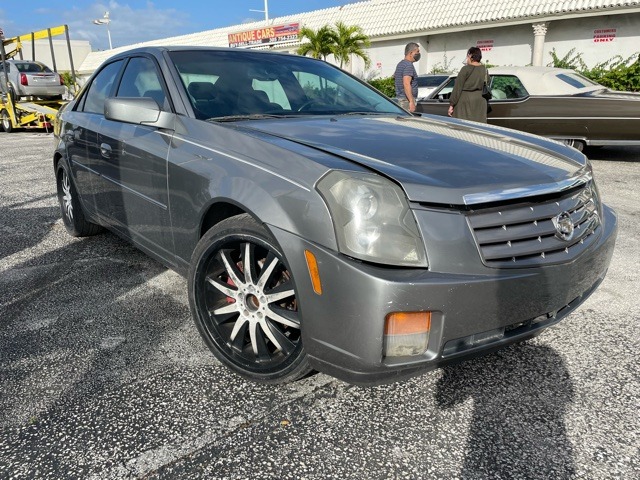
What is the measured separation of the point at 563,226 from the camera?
2.14m

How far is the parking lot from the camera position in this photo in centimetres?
189

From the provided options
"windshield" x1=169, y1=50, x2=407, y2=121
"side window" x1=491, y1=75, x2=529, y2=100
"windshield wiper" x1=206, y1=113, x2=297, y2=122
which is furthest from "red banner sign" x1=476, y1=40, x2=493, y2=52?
"windshield wiper" x1=206, y1=113, x2=297, y2=122

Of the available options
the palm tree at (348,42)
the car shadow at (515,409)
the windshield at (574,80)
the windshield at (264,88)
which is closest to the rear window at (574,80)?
the windshield at (574,80)

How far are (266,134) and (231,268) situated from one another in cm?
63

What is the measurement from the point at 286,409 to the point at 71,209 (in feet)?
10.3

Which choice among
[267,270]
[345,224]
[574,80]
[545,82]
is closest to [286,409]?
[267,270]

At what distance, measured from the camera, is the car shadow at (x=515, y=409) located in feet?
6.17

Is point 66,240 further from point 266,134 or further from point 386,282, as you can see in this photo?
point 386,282

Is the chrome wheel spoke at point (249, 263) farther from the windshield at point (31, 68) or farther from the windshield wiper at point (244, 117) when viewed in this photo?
the windshield at point (31, 68)

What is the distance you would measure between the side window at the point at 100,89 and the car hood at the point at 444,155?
172cm

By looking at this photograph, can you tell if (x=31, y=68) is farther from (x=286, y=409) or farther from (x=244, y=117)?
(x=286, y=409)

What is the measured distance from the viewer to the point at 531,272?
6.57 feet

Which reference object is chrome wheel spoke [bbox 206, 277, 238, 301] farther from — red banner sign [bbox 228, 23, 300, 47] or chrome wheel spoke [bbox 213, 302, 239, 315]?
red banner sign [bbox 228, 23, 300, 47]

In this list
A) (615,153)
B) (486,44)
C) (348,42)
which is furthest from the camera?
(348,42)
